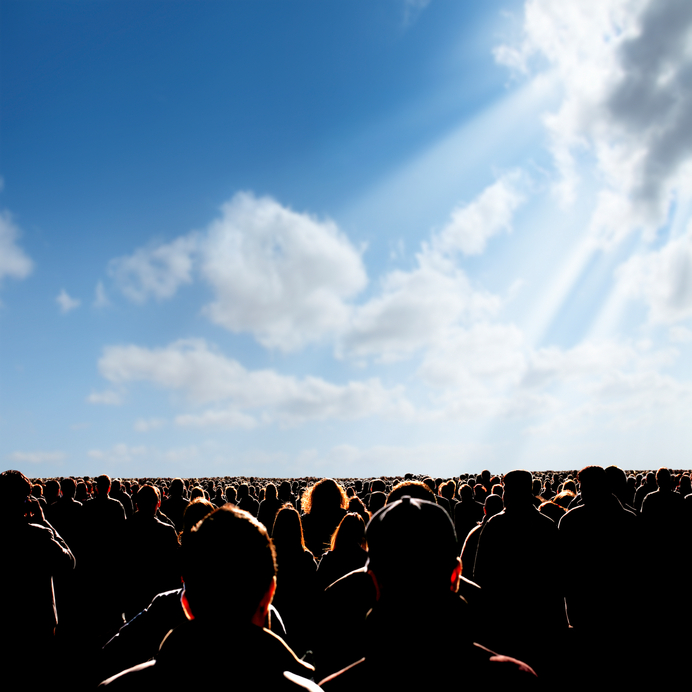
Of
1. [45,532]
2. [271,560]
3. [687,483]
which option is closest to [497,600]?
[271,560]

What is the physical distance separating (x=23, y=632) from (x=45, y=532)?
3.02 feet

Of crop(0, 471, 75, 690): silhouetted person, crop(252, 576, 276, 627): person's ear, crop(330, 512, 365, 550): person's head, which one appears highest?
crop(252, 576, 276, 627): person's ear

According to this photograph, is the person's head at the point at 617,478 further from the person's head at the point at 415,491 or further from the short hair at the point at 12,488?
the short hair at the point at 12,488

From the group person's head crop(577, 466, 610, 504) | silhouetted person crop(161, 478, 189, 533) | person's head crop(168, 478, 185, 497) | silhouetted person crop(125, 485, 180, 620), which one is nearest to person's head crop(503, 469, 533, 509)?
person's head crop(577, 466, 610, 504)

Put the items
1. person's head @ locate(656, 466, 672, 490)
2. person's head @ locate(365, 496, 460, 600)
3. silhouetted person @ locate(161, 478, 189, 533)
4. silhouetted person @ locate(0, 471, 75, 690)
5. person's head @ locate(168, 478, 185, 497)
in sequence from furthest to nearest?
person's head @ locate(168, 478, 185, 497) → silhouetted person @ locate(161, 478, 189, 533) → person's head @ locate(656, 466, 672, 490) → silhouetted person @ locate(0, 471, 75, 690) → person's head @ locate(365, 496, 460, 600)

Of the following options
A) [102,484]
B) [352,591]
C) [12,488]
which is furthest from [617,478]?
[12,488]

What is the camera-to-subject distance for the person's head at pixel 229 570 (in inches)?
74.0

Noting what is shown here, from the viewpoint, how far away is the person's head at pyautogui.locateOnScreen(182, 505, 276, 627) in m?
1.88

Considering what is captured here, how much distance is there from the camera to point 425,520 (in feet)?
6.32

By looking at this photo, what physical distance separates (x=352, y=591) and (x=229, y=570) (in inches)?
70.1

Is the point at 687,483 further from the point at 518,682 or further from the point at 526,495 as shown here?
the point at 518,682

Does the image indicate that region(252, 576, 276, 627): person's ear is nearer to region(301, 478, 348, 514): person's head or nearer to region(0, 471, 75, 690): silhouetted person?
region(0, 471, 75, 690): silhouetted person

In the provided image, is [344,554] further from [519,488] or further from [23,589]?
[23,589]

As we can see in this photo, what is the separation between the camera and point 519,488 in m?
5.05
